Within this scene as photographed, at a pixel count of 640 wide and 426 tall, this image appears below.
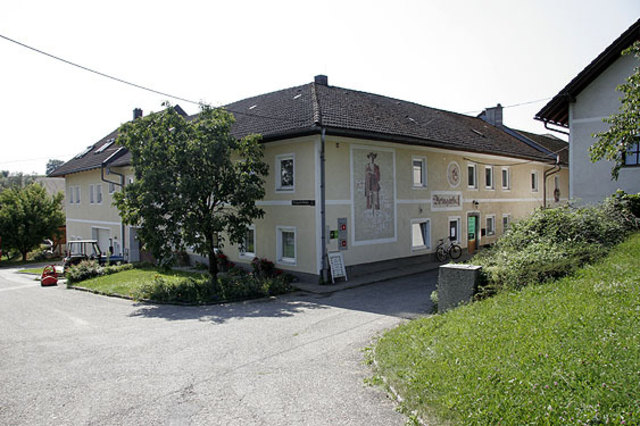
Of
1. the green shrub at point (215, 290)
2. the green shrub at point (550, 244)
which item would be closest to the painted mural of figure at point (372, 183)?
the green shrub at point (215, 290)

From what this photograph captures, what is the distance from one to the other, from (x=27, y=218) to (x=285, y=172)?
31775mm

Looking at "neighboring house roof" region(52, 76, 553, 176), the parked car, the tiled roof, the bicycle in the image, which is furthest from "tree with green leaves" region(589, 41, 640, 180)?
the parked car

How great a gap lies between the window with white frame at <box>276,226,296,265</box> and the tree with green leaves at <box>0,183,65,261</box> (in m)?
30.8

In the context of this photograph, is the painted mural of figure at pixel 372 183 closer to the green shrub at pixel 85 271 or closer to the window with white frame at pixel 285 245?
the window with white frame at pixel 285 245

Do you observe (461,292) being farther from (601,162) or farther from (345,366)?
(601,162)

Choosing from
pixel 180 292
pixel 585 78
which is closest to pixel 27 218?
pixel 180 292

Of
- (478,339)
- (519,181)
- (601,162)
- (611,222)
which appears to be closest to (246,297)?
(478,339)

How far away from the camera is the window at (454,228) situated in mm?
21812

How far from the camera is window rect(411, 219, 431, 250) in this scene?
19497mm

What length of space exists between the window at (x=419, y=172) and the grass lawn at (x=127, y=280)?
10124 millimetres

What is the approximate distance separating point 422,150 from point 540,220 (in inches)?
Result: 379

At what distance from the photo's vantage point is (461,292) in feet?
28.7

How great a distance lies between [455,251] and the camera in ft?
69.3

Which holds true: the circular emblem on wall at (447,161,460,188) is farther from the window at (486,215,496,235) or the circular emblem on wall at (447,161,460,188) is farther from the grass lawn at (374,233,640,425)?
the grass lawn at (374,233,640,425)
